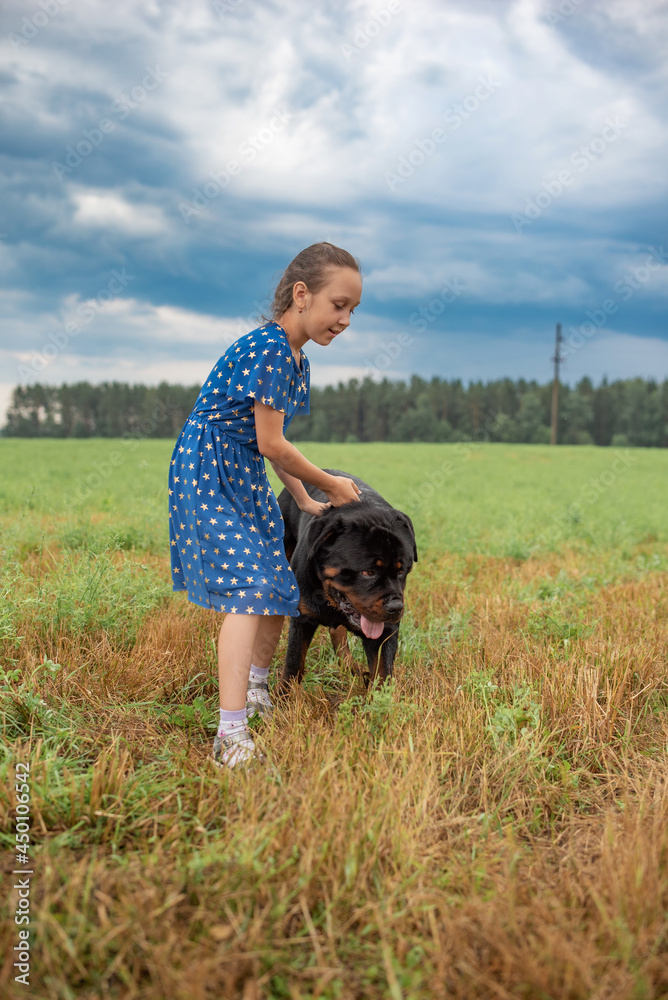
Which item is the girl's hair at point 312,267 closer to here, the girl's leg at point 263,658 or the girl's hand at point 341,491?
the girl's hand at point 341,491

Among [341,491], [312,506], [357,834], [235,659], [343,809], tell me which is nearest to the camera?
[357,834]

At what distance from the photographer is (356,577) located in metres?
3.30

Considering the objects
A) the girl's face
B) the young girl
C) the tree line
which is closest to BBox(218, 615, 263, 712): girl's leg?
the young girl

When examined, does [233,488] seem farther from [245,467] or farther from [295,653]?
[295,653]

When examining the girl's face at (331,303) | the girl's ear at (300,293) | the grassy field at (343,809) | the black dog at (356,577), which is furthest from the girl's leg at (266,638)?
the girl's ear at (300,293)

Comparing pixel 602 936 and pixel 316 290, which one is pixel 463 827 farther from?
pixel 316 290

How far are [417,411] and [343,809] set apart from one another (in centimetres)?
7649

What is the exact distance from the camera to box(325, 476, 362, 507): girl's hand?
11.0 ft

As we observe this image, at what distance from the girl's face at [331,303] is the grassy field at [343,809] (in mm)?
1938

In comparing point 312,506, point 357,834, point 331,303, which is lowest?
point 357,834

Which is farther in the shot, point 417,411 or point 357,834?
point 417,411

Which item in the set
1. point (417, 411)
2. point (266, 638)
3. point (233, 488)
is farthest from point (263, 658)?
point (417, 411)

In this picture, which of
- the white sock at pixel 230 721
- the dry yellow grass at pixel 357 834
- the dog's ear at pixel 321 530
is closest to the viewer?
the dry yellow grass at pixel 357 834

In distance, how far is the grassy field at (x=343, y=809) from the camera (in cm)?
170
